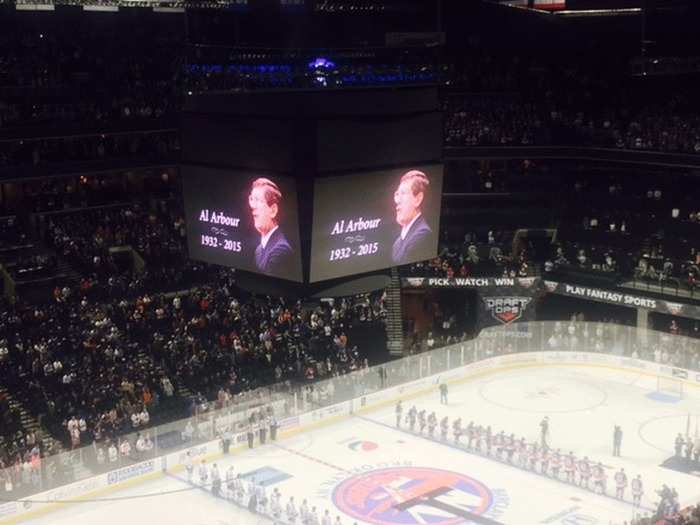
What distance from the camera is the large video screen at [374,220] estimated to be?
574 inches

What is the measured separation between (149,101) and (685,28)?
1733 centimetres

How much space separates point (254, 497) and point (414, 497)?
11.5ft

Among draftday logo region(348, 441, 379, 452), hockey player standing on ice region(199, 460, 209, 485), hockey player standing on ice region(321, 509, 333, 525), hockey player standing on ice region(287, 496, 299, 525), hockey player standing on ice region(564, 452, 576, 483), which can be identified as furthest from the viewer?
draftday logo region(348, 441, 379, 452)

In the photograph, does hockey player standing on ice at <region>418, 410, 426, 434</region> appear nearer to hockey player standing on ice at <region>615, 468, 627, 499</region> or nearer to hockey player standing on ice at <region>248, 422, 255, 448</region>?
hockey player standing on ice at <region>248, 422, 255, 448</region>

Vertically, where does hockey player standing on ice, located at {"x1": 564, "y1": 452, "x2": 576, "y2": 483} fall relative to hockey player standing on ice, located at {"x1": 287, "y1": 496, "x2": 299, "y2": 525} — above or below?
below

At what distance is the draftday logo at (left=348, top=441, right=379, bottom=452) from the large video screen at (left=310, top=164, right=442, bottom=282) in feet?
27.3

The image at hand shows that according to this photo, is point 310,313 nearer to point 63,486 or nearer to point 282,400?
point 282,400

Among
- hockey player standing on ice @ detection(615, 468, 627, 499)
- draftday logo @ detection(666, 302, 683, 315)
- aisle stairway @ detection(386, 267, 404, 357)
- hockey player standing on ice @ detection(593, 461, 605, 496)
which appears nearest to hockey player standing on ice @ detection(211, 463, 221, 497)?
hockey player standing on ice @ detection(593, 461, 605, 496)

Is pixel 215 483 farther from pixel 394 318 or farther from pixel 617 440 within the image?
pixel 394 318

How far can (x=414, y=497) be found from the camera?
67.9 feet

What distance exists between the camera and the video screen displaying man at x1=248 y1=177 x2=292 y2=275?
14672 mm

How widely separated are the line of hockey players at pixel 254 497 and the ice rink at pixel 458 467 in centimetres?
19

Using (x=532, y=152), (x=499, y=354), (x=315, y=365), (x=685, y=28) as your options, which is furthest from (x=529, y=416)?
(x=685, y=28)

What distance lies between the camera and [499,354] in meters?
28.5
